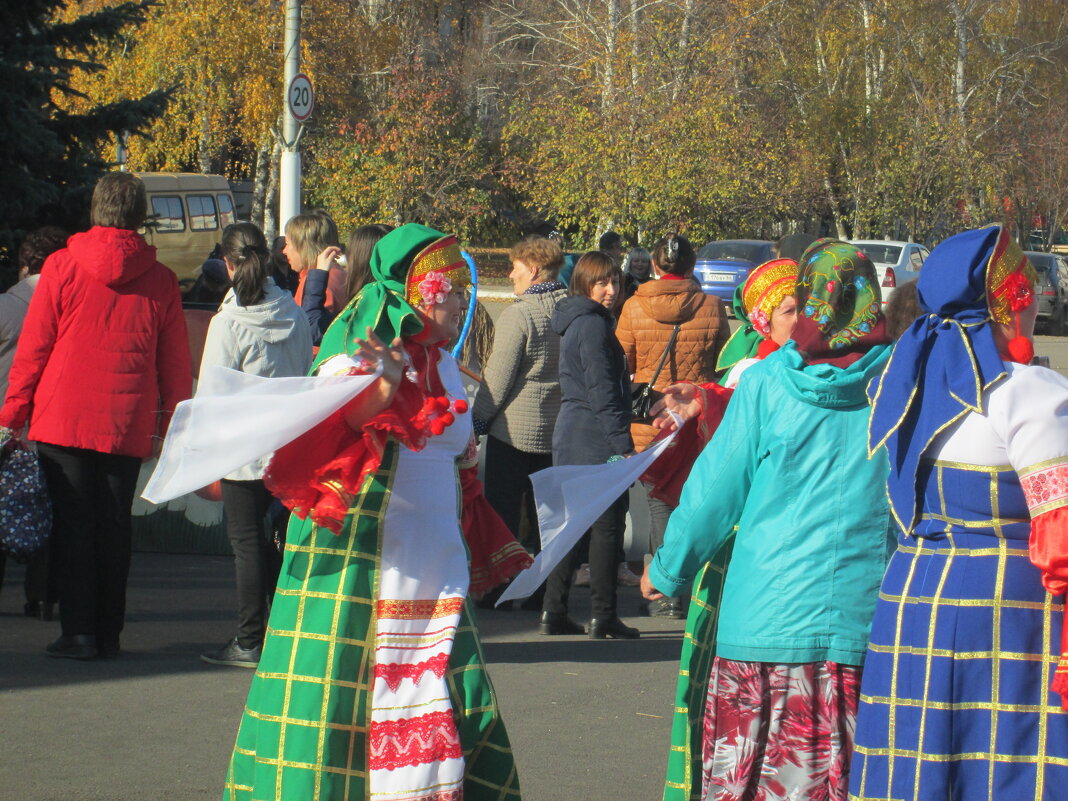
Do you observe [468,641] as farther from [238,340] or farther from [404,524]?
[238,340]

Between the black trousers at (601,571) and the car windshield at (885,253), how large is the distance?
22.0 meters

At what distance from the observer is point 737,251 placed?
28.5 metres

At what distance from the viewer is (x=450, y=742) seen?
368cm

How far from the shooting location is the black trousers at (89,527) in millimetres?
6305

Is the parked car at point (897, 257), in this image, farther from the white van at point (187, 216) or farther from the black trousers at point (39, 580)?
the black trousers at point (39, 580)

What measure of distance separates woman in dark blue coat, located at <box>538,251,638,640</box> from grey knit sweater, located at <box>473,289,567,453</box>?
12.1 inches

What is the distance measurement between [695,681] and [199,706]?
2645 mm

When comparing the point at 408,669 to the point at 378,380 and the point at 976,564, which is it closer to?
the point at 378,380

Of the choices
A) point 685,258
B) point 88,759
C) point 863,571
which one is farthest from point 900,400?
point 685,258

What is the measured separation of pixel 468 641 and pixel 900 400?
1258 mm

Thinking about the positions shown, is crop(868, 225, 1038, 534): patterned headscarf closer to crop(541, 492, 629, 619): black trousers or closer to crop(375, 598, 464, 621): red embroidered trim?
crop(375, 598, 464, 621): red embroidered trim

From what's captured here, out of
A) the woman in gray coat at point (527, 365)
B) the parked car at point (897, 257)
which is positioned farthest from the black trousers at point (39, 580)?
the parked car at point (897, 257)

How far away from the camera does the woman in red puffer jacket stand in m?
6.18

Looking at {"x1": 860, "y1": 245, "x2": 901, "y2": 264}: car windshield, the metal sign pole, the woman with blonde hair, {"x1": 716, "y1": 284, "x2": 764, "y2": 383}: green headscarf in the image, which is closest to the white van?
{"x1": 860, "y1": 245, "x2": 901, "y2": 264}: car windshield
